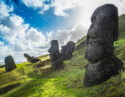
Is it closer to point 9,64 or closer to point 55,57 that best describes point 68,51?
point 55,57

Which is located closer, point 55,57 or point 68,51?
point 55,57

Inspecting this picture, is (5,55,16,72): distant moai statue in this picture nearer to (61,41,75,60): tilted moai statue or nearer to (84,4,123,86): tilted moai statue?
(61,41,75,60): tilted moai statue

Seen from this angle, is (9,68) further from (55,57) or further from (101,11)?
(101,11)

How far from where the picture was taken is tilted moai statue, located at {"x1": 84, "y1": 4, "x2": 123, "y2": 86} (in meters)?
24.9

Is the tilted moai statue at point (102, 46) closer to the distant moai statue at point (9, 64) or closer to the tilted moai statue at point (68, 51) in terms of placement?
the distant moai statue at point (9, 64)

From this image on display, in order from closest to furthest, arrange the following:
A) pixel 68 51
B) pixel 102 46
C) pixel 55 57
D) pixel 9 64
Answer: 1. pixel 102 46
2. pixel 55 57
3. pixel 9 64
4. pixel 68 51

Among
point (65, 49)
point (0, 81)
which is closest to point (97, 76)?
point (0, 81)

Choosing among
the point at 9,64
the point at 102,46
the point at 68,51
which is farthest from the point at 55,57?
the point at 102,46

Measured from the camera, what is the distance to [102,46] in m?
25.6

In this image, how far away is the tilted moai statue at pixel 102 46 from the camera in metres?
24.9

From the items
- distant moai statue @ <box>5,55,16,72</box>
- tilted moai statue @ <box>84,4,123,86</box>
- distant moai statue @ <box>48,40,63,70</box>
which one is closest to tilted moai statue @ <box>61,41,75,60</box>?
distant moai statue @ <box>48,40,63,70</box>

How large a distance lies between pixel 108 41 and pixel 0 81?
4060cm

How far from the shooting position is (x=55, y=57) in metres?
59.3

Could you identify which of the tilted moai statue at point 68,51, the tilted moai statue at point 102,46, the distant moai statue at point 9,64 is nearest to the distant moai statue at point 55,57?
the tilted moai statue at point 68,51
